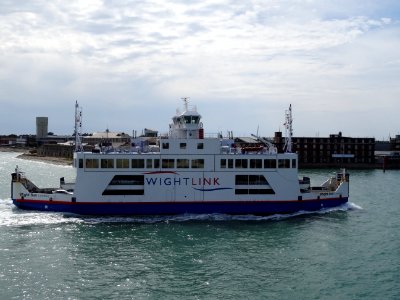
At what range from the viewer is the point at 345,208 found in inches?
1608

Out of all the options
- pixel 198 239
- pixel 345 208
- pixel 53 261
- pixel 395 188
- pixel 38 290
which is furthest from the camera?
pixel 395 188

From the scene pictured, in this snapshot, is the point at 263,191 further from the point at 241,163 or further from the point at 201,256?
the point at 201,256

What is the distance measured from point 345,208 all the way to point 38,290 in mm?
28860

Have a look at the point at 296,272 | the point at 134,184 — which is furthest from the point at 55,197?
the point at 296,272

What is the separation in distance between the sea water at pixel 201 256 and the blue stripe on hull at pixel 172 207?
0.84 meters

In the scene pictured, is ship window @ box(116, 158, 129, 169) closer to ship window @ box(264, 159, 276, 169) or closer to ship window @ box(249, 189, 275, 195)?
ship window @ box(249, 189, 275, 195)

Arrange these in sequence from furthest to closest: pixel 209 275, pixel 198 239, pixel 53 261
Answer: pixel 198 239, pixel 53 261, pixel 209 275

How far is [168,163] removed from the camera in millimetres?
38250

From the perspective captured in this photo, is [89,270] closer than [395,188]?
Yes

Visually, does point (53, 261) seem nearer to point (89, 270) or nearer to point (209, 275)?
point (89, 270)

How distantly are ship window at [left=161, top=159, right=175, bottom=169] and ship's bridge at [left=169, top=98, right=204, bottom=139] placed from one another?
268 centimetres

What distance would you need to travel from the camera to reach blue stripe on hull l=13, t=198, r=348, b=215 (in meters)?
37.5

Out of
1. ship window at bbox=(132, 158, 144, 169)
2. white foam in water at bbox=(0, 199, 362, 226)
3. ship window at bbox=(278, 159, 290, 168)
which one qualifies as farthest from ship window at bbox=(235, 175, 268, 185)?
ship window at bbox=(132, 158, 144, 169)

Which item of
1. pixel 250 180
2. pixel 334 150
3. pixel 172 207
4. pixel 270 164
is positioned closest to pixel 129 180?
pixel 172 207
